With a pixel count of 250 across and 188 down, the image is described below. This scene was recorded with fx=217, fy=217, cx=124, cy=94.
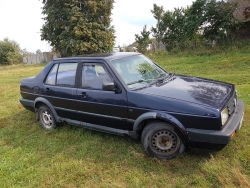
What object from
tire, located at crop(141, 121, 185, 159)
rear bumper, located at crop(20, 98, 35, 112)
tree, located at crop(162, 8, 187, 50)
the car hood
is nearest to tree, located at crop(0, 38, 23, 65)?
tree, located at crop(162, 8, 187, 50)

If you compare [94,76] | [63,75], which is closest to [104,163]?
[94,76]

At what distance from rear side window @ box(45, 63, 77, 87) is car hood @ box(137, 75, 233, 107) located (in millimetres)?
1529

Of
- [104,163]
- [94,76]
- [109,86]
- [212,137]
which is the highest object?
[94,76]

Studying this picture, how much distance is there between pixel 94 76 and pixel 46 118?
1832mm

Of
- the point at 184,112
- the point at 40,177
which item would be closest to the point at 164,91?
the point at 184,112

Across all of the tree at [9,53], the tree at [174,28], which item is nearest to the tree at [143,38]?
the tree at [174,28]

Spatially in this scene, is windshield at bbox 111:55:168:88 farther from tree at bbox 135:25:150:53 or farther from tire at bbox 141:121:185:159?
tree at bbox 135:25:150:53

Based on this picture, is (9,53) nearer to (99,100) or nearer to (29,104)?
(29,104)

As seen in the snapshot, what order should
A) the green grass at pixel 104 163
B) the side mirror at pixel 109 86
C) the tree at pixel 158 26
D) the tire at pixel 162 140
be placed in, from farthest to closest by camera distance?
the tree at pixel 158 26 < the side mirror at pixel 109 86 < the tire at pixel 162 140 < the green grass at pixel 104 163

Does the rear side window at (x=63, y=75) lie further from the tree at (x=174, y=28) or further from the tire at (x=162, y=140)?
the tree at (x=174, y=28)

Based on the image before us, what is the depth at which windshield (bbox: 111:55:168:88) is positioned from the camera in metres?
3.64

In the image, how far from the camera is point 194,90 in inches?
133

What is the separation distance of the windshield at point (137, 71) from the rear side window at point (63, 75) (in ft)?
3.10

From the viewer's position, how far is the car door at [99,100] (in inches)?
138
